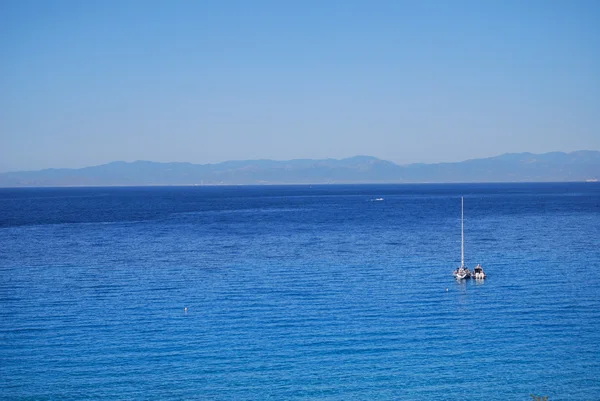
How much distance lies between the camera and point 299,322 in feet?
138

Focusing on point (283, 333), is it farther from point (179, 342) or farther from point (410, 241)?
point (410, 241)

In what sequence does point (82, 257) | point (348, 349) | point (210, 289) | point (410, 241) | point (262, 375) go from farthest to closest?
point (410, 241), point (82, 257), point (210, 289), point (348, 349), point (262, 375)

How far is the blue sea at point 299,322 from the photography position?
3197 cm

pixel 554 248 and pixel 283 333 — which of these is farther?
pixel 554 248

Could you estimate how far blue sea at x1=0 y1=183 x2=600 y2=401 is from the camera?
32.0m

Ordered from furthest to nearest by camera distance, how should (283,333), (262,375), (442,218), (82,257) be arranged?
1. (442,218)
2. (82,257)
3. (283,333)
4. (262,375)

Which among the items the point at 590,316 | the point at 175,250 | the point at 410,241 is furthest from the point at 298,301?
the point at 410,241

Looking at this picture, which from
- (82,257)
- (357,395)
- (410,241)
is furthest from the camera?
(410,241)

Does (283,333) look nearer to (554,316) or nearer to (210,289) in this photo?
(210,289)

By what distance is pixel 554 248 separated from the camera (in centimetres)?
7406

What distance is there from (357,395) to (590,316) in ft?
68.8

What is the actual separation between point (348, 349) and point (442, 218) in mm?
96041

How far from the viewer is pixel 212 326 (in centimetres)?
4131

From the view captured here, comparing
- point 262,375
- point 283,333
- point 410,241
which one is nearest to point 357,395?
point 262,375
